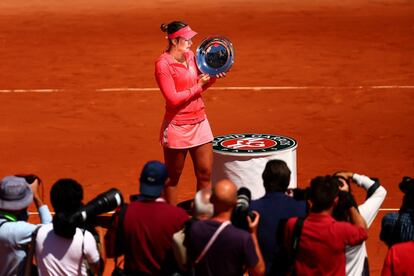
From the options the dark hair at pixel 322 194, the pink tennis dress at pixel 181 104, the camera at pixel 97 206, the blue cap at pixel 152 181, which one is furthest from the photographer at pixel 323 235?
the pink tennis dress at pixel 181 104

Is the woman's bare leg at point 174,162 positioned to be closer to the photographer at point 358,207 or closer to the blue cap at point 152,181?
the photographer at point 358,207

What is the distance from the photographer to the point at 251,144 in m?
11.2

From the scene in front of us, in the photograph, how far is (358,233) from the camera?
766 cm

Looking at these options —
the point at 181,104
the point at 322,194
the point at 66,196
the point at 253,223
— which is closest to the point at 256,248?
the point at 253,223

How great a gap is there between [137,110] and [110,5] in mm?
8980

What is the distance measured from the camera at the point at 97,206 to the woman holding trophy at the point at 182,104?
225 cm

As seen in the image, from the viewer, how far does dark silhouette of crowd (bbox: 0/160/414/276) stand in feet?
24.8

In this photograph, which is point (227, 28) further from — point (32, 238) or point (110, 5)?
point (32, 238)

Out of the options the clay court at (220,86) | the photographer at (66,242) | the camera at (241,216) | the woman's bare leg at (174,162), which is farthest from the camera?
the clay court at (220,86)

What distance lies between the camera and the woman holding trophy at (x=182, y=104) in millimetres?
A: 10320

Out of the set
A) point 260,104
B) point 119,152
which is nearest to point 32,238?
point 119,152

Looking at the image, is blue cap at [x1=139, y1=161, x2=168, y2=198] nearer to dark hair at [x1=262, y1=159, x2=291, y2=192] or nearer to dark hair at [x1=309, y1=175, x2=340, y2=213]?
dark hair at [x1=262, y1=159, x2=291, y2=192]

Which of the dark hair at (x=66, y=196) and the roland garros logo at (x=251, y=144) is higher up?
the dark hair at (x=66, y=196)

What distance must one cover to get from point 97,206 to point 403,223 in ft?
8.40
